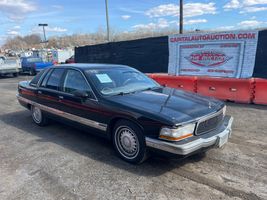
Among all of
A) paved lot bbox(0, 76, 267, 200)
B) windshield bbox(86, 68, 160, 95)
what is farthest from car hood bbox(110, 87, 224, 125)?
paved lot bbox(0, 76, 267, 200)

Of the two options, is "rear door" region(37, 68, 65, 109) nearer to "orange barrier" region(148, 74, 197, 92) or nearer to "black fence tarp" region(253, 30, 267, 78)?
"orange barrier" region(148, 74, 197, 92)

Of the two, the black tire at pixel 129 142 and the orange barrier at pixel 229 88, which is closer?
the black tire at pixel 129 142

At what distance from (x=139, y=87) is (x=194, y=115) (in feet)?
4.64

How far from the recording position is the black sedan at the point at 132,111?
3.23 metres

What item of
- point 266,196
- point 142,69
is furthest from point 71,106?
point 142,69

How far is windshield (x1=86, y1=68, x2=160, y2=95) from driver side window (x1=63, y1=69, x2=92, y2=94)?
0.16 metres

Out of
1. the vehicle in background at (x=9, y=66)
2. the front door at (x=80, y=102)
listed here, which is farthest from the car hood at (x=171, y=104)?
the vehicle in background at (x=9, y=66)

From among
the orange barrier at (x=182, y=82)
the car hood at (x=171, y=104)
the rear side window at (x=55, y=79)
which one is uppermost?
the rear side window at (x=55, y=79)

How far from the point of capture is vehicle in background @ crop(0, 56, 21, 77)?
18.9 m

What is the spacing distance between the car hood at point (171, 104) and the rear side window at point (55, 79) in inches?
65.0

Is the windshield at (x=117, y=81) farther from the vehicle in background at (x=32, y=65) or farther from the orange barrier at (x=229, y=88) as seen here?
the vehicle in background at (x=32, y=65)

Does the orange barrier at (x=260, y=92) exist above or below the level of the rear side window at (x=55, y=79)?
below

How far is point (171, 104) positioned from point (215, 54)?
234 inches

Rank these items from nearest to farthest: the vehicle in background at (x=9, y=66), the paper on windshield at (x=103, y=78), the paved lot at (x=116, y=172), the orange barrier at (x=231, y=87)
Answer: the paved lot at (x=116, y=172) < the paper on windshield at (x=103, y=78) < the orange barrier at (x=231, y=87) < the vehicle in background at (x=9, y=66)
